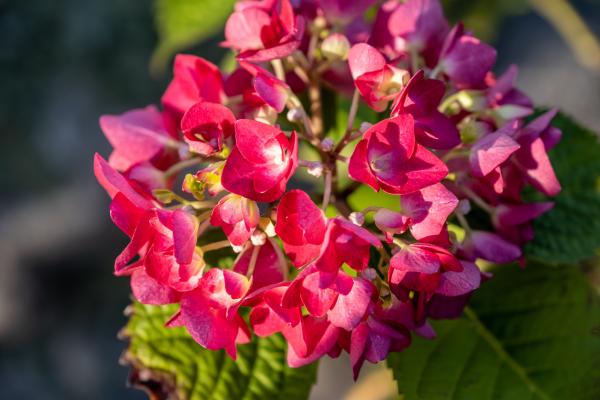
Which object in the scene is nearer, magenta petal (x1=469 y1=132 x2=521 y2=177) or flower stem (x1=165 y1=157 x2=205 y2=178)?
magenta petal (x1=469 y1=132 x2=521 y2=177)

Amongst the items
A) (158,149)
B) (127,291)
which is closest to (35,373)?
(127,291)

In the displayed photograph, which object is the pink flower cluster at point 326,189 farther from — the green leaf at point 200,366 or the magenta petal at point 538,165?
the green leaf at point 200,366

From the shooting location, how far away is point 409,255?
0.80 meters


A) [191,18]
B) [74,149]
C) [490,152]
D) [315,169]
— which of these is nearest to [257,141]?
[315,169]

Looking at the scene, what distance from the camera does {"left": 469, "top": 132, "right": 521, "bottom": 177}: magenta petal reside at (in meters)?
0.85

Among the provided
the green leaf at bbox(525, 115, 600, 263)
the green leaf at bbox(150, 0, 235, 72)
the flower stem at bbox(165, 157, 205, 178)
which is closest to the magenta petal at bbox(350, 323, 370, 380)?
the flower stem at bbox(165, 157, 205, 178)

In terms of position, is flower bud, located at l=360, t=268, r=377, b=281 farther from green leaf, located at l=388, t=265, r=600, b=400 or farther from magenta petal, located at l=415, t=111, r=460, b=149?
green leaf, located at l=388, t=265, r=600, b=400

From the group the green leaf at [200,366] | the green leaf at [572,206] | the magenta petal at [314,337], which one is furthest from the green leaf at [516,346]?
the magenta petal at [314,337]

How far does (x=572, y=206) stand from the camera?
122cm

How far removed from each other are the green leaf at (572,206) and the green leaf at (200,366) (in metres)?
0.44

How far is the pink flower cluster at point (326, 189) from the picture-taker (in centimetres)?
80

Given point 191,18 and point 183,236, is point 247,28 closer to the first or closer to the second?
point 183,236

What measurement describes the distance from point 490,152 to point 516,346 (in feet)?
1.45

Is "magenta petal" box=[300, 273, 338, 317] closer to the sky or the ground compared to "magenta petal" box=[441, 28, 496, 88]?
closer to the ground
